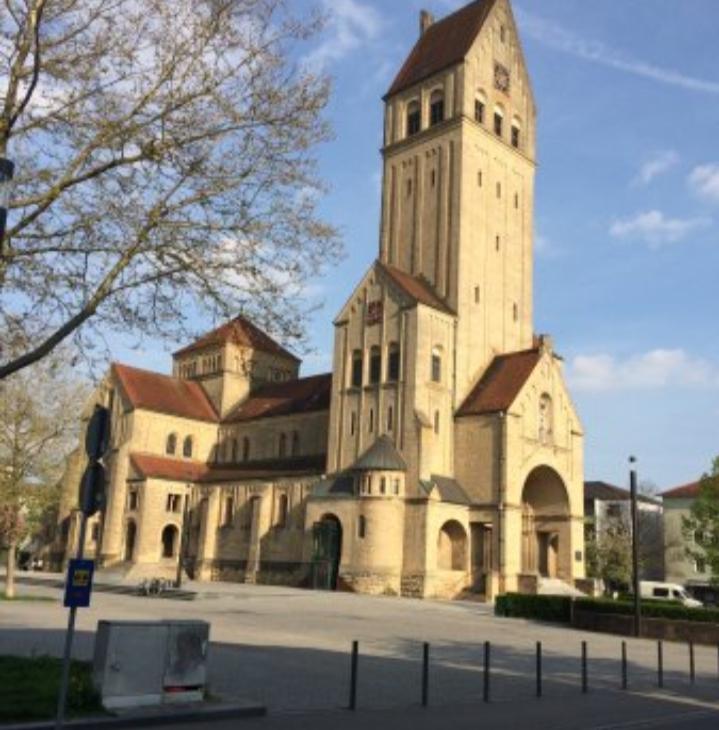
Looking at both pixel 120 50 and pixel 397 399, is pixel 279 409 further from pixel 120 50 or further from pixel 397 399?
pixel 120 50

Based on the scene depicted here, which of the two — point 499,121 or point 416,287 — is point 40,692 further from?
point 499,121

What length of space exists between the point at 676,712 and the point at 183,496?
55248mm

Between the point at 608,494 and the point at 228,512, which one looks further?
the point at 608,494

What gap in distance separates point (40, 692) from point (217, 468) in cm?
5959

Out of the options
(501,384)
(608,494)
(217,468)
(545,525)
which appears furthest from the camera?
(608,494)

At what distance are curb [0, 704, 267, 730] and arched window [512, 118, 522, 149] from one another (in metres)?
58.0

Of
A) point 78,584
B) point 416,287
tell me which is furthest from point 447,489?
point 78,584

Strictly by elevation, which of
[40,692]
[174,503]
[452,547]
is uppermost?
[174,503]

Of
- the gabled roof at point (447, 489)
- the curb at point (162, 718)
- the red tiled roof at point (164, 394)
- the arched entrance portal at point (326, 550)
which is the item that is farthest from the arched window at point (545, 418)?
the curb at point (162, 718)

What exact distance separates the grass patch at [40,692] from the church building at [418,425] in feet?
111

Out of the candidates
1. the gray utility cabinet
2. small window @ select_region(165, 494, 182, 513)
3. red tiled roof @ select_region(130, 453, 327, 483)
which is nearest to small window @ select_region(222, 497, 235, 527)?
red tiled roof @ select_region(130, 453, 327, 483)

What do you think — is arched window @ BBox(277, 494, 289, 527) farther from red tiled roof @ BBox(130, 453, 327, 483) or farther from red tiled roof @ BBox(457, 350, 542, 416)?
red tiled roof @ BBox(457, 350, 542, 416)

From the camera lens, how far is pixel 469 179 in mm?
57656

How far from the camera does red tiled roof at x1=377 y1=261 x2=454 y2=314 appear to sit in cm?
5324
